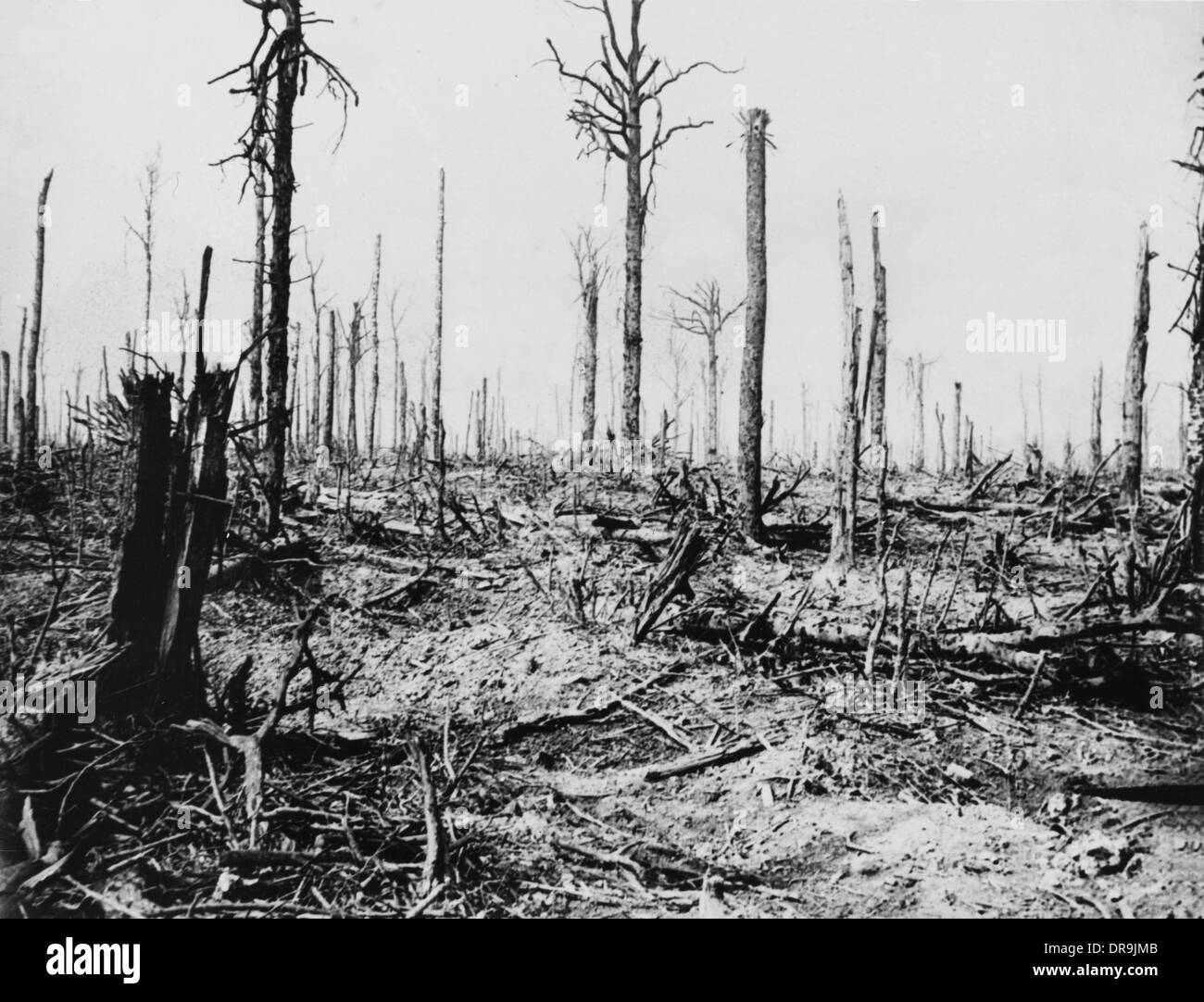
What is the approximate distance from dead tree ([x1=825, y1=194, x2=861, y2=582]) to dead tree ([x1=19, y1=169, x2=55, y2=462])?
8681mm

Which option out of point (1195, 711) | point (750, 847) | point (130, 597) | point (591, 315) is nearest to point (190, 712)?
point (130, 597)

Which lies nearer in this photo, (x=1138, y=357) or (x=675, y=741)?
(x=675, y=741)

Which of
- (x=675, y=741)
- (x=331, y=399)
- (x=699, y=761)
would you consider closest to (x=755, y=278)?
(x=675, y=741)

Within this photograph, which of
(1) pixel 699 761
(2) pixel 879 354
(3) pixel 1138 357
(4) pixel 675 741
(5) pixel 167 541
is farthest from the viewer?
(2) pixel 879 354

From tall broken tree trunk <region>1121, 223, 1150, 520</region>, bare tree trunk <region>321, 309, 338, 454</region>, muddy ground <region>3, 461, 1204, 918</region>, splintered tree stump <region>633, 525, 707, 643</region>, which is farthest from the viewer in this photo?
bare tree trunk <region>321, 309, 338, 454</region>

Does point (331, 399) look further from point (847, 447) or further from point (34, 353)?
point (847, 447)

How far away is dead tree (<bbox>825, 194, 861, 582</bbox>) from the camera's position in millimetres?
7361

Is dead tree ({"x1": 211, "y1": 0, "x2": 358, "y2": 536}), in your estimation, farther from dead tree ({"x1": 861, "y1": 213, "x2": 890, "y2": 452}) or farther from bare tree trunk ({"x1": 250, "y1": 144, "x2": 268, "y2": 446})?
dead tree ({"x1": 861, "y1": 213, "x2": 890, "y2": 452})

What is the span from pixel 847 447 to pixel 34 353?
15.7 metres

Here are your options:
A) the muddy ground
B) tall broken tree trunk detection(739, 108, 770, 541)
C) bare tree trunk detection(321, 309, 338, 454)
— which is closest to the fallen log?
the muddy ground

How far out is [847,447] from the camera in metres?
7.30

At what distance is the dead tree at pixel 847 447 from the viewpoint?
736 centimetres

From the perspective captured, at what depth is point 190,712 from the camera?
3.98m

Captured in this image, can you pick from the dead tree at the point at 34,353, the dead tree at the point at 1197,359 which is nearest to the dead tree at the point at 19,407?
the dead tree at the point at 34,353
